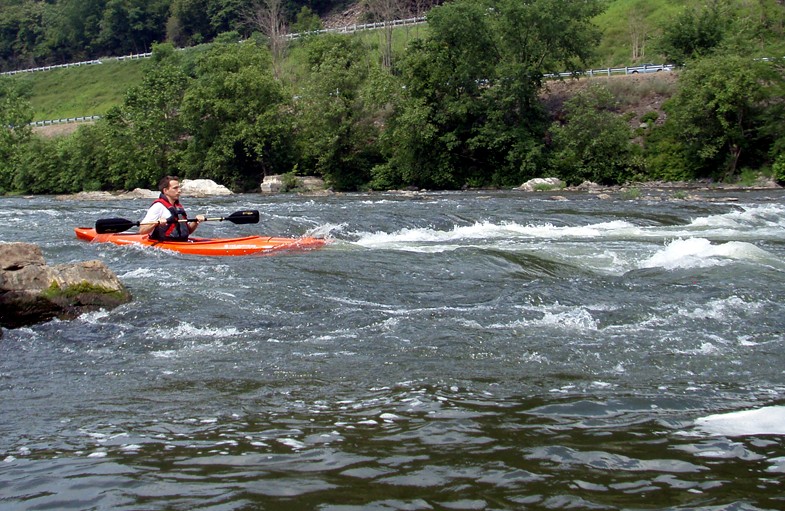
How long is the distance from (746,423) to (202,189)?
100.0ft

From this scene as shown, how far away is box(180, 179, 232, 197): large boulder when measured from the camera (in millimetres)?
32688

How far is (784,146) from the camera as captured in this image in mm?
26609

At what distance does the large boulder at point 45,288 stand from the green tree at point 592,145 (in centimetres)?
2363

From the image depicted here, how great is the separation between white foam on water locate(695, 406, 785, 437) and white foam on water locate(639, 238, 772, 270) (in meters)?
5.65

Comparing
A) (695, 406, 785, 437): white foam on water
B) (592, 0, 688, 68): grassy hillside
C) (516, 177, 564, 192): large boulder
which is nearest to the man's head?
(695, 406, 785, 437): white foam on water

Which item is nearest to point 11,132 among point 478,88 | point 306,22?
point 306,22

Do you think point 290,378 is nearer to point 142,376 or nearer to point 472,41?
point 142,376

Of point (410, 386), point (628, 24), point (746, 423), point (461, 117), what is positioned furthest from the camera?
point (628, 24)

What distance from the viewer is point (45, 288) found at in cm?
788

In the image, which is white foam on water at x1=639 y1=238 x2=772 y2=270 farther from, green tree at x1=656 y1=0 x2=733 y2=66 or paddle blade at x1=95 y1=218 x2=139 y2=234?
green tree at x1=656 y1=0 x2=733 y2=66

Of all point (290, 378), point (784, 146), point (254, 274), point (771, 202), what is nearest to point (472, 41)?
point (784, 146)

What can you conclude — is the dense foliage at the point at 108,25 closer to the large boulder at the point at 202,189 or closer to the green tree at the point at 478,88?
the large boulder at the point at 202,189

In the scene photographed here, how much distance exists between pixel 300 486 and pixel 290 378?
2096mm

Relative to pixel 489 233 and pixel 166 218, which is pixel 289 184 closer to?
pixel 489 233
